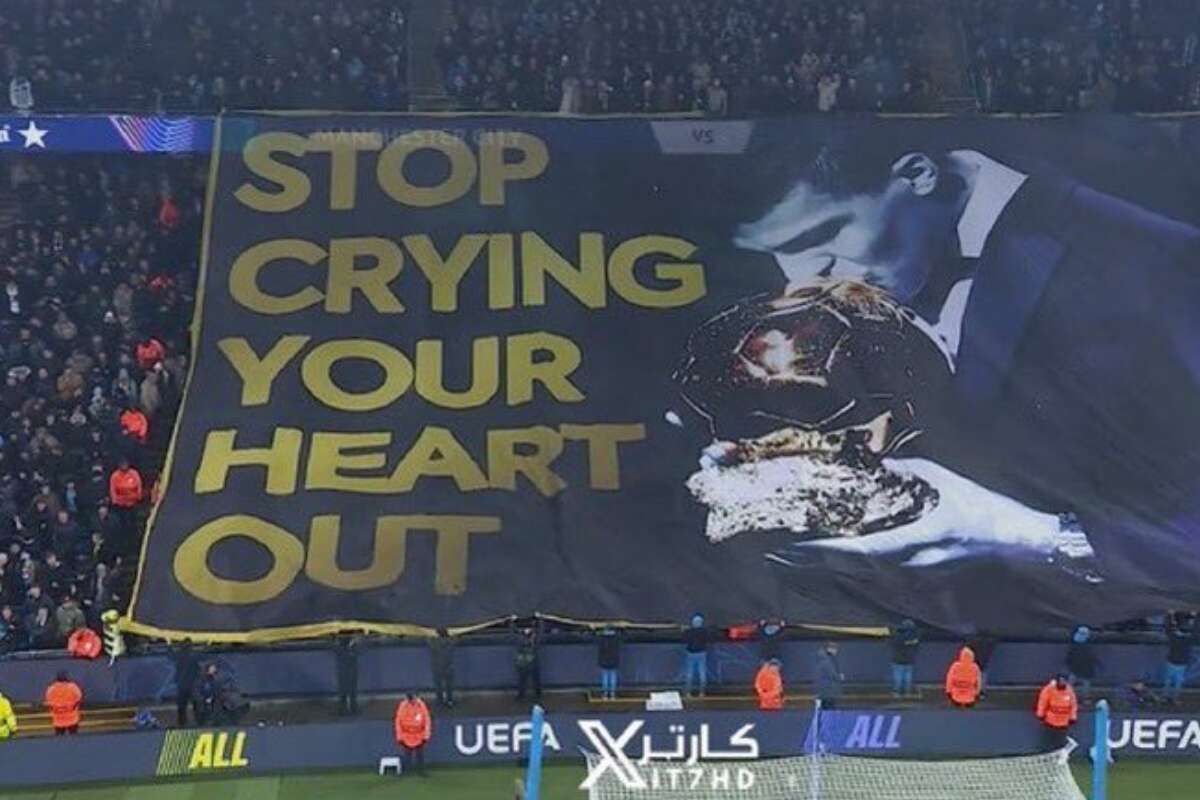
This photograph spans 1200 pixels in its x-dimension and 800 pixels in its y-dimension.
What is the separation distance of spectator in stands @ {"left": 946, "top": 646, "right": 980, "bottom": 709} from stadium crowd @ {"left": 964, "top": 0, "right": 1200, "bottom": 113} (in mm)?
13357

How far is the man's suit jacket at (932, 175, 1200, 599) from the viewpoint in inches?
917

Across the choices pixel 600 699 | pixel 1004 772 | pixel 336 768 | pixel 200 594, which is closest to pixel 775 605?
pixel 600 699

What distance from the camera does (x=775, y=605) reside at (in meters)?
22.2

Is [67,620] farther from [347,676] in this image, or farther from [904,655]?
[904,655]

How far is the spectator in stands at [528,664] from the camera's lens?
2139 centimetres

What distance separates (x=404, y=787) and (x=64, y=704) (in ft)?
14.2

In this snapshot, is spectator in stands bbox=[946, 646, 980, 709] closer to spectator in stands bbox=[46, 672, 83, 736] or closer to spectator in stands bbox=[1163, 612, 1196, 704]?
spectator in stands bbox=[1163, 612, 1196, 704]

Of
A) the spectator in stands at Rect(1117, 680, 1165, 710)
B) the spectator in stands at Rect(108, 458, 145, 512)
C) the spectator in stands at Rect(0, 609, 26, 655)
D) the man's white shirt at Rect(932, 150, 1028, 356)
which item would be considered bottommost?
the spectator in stands at Rect(1117, 680, 1165, 710)

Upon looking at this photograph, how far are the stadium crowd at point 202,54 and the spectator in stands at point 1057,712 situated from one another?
16591mm

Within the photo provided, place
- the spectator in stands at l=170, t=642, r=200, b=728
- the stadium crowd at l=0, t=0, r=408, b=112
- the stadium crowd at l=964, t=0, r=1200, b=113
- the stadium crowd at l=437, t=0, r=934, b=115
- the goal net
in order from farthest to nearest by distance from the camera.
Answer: the stadium crowd at l=964, t=0, r=1200, b=113
the stadium crowd at l=437, t=0, r=934, b=115
the stadium crowd at l=0, t=0, r=408, b=112
the spectator in stands at l=170, t=642, r=200, b=728
the goal net

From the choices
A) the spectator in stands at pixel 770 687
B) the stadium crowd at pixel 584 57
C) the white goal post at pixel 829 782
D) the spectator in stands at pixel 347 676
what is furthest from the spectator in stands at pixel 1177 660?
the stadium crowd at pixel 584 57

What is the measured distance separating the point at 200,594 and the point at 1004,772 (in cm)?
1097

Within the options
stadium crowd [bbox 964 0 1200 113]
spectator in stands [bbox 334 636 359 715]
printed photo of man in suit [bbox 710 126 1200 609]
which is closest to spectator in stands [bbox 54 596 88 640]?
spectator in stands [bbox 334 636 359 715]

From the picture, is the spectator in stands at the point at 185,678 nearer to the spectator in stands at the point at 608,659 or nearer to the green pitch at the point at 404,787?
the green pitch at the point at 404,787
